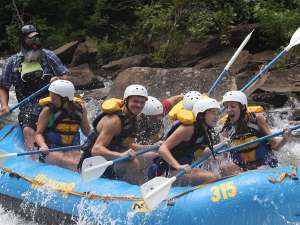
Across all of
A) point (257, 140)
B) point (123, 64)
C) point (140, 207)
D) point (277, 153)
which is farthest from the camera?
point (123, 64)

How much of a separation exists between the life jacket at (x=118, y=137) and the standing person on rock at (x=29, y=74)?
1070 millimetres

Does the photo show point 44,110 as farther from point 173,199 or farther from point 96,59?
point 96,59

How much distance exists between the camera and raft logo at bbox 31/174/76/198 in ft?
17.3

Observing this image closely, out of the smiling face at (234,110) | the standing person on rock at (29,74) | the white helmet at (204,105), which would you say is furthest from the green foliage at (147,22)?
the white helmet at (204,105)

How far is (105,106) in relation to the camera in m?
5.28

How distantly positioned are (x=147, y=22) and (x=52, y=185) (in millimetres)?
7614

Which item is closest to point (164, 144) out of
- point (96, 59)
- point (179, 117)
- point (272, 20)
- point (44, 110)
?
point (179, 117)

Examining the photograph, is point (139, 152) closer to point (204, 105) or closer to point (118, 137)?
point (118, 137)

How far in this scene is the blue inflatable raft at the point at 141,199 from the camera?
14.1 feet

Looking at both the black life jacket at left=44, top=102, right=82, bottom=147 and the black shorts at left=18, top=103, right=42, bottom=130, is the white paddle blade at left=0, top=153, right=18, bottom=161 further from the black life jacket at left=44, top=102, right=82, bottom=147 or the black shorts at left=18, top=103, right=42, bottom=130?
the black shorts at left=18, top=103, right=42, bottom=130

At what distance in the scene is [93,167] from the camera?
491 centimetres

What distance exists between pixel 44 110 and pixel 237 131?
1.78 meters

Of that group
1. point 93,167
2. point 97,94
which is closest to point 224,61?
point 97,94

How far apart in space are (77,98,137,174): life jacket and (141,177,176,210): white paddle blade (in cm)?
90
